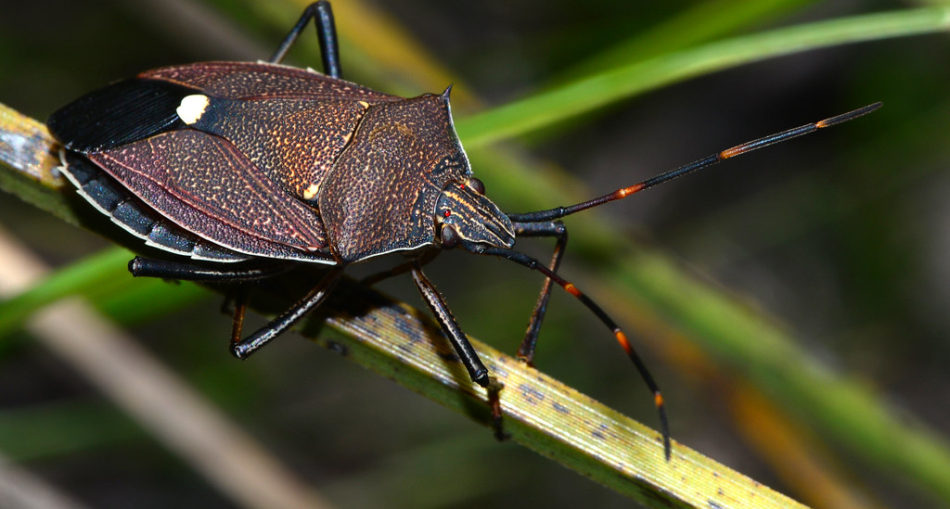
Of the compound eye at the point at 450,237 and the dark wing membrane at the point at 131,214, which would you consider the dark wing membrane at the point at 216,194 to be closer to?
the dark wing membrane at the point at 131,214

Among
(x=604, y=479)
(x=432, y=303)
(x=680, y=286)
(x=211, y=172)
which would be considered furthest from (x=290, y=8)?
(x=604, y=479)

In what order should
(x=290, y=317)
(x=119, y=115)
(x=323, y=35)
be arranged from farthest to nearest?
(x=323, y=35), (x=119, y=115), (x=290, y=317)

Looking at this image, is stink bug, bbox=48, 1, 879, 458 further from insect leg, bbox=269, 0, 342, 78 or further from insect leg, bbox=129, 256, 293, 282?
insect leg, bbox=269, 0, 342, 78

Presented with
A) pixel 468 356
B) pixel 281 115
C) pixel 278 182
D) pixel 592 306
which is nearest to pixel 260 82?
pixel 281 115

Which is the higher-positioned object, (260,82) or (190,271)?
(260,82)

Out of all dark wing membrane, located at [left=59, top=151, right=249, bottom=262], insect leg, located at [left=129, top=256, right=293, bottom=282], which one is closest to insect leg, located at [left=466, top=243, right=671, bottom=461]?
insect leg, located at [left=129, top=256, right=293, bottom=282]

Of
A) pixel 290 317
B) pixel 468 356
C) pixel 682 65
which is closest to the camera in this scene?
pixel 468 356

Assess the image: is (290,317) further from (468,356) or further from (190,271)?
(468,356)
